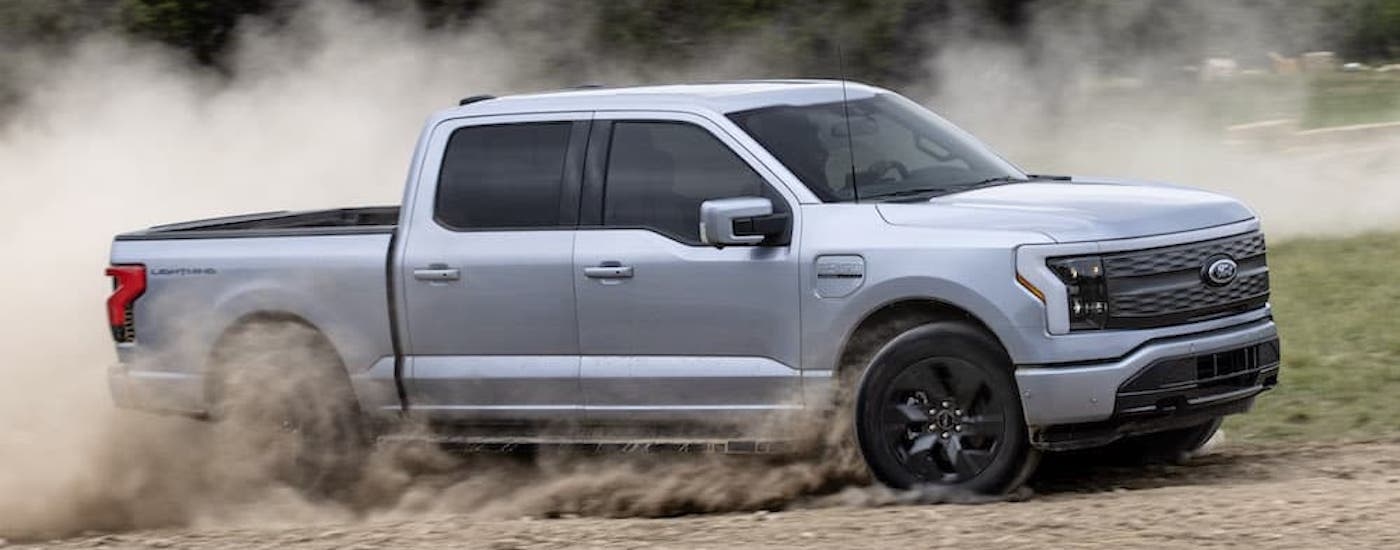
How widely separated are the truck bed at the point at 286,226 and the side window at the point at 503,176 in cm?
37

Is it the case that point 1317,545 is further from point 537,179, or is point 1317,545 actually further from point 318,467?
point 318,467

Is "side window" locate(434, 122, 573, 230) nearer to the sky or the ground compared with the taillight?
nearer to the sky

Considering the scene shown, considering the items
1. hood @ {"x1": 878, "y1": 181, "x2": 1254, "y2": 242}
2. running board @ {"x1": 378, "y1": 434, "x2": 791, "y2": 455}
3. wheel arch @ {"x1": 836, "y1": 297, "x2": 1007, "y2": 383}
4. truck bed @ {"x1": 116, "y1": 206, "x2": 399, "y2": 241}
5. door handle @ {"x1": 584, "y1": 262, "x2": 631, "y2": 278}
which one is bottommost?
running board @ {"x1": 378, "y1": 434, "x2": 791, "y2": 455}

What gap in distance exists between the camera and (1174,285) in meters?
8.28

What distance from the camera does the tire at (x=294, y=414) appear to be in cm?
969

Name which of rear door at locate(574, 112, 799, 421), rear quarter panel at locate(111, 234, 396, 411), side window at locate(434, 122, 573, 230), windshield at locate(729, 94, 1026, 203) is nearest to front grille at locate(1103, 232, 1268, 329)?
windshield at locate(729, 94, 1026, 203)

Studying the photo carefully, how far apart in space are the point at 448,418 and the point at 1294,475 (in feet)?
11.7

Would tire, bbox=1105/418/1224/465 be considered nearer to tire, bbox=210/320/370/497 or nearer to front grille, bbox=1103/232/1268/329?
front grille, bbox=1103/232/1268/329

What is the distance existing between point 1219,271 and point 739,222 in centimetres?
185

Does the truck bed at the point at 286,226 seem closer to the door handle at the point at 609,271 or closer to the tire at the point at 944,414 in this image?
the door handle at the point at 609,271

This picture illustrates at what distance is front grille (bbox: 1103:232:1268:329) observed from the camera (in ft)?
26.8

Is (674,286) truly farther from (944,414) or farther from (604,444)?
(944,414)

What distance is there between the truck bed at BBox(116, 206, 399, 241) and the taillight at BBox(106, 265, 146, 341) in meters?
0.18

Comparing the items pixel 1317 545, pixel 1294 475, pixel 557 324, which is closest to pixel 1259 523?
pixel 1317 545
